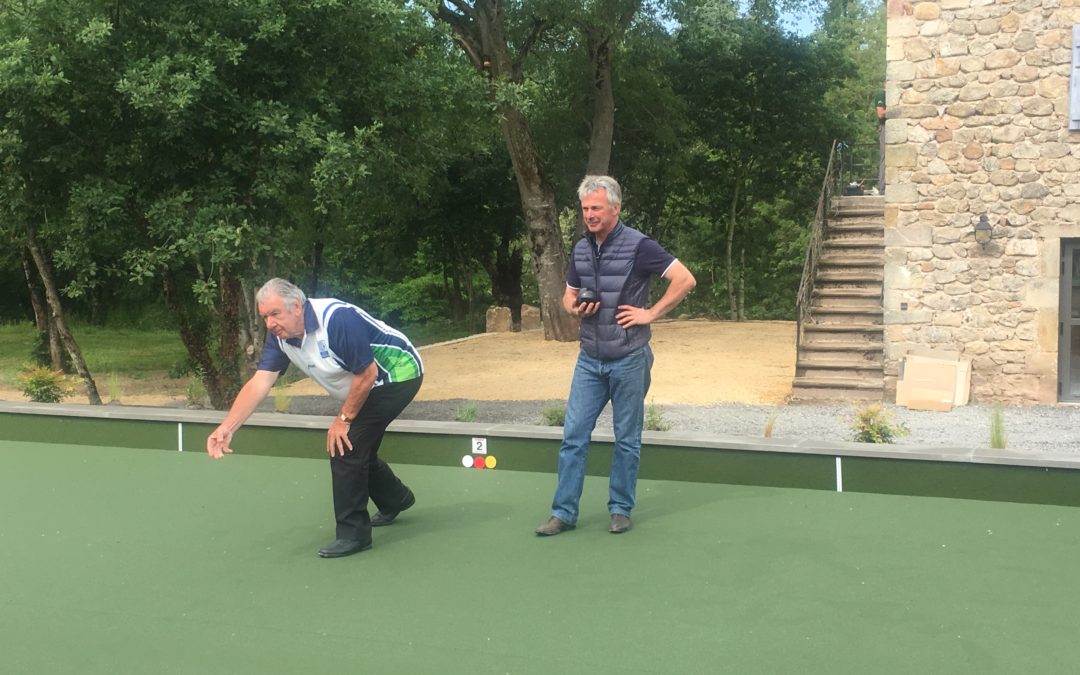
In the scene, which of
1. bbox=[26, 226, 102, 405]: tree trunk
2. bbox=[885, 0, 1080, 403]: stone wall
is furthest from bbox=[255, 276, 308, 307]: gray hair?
bbox=[26, 226, 102, 405]: tree trunk

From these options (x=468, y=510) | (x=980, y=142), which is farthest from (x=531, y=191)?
(x=468, y=510)

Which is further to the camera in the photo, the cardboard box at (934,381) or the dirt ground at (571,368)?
the dirt ground at (571,368)

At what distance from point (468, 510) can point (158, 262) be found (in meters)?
5.45

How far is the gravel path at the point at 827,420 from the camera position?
9.80 metres

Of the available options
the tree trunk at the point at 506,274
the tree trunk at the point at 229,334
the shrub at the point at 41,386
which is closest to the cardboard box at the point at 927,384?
the tree trunk at the point at 229,334

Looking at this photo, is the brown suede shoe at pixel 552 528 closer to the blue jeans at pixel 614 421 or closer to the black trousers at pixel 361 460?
the blue jeans at pixel 614 421

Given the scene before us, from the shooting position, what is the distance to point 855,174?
30781 millimetres

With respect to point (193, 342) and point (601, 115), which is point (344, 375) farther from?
point (601, 115)

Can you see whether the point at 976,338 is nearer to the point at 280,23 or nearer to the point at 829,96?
the point at 280,23

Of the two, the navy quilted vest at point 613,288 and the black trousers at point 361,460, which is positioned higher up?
the navy quilted vest at point 613,288

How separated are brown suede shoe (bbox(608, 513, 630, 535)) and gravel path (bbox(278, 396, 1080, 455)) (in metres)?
4.37

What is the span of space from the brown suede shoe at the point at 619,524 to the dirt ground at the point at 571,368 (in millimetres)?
7970

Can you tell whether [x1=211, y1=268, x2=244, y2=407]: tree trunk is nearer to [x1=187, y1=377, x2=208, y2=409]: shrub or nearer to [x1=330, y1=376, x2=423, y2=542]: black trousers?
[x1=187, y1=377, x2=208, y2=409]: shrub

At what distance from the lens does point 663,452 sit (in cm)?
559
